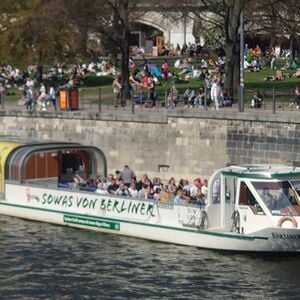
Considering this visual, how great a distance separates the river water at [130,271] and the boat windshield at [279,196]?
1176mm

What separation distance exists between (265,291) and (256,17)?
1884 cm

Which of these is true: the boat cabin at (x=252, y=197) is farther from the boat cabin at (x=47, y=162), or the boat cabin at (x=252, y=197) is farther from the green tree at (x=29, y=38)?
the green tree at (x=29, y=38)

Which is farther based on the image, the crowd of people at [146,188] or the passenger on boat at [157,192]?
the passenger on boat at [157,192]

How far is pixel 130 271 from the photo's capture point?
26094 mm

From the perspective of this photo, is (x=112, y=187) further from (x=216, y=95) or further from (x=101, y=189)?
(x=216, y=95)

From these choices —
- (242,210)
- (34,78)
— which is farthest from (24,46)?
(242,210)

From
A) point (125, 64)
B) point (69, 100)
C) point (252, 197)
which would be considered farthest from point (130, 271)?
point (125, 64)

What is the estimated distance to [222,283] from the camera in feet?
81.8

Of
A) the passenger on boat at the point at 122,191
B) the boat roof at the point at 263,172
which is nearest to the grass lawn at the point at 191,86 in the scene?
the passenger on boat at the point at 122,191

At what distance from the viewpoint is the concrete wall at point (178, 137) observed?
3419 cm

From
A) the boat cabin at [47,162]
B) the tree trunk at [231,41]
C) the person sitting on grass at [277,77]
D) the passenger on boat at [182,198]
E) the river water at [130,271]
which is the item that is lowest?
the river water at [130,271]

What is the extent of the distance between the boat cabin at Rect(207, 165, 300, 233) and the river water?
904mm

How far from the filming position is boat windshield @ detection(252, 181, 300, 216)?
27016 mm

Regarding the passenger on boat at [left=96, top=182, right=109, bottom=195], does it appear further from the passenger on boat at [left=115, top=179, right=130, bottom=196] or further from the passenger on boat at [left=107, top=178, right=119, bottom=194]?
the passenger on boat at [left=115, top=179, right=130, bottom=196]
